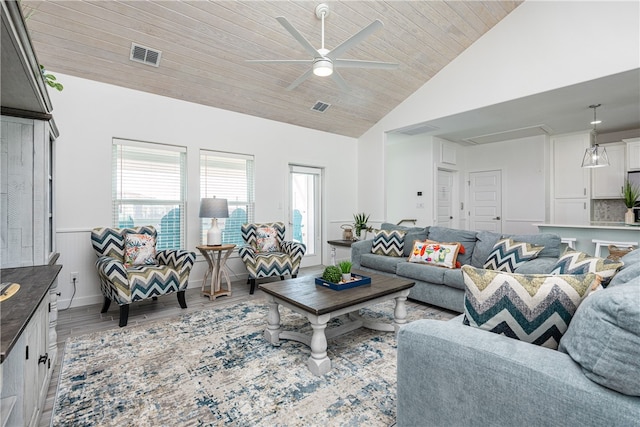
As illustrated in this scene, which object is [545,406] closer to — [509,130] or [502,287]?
[502,287]

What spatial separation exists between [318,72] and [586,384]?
290 cm

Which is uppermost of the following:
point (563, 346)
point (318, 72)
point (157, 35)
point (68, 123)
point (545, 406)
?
point (157, 35)

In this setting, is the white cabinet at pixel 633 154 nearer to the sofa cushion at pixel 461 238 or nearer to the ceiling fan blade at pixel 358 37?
the sofa cushion at pixel 461 238

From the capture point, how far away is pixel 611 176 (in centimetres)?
566

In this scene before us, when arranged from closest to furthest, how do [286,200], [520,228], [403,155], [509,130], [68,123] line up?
1. [68,123]
2. [286,200]
3. [509,130]
4. [520,228]
5. [403,155]

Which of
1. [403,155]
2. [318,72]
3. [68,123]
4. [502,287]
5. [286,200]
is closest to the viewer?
[502,287]

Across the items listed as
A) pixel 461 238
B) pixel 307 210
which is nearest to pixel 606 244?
pixel 461 238

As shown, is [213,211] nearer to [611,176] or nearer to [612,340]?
[612,340]

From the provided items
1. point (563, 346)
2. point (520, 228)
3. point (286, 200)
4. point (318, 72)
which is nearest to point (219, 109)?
point (286, 200)

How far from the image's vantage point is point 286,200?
17.4 feet

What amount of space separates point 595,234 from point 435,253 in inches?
93.3

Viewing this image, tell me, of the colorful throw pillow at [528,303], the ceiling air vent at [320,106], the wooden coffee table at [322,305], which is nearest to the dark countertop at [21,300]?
the wooden coffee table at [322,305]

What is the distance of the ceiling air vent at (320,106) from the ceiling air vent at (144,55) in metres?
2.35

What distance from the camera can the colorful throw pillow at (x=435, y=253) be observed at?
11.1ft
